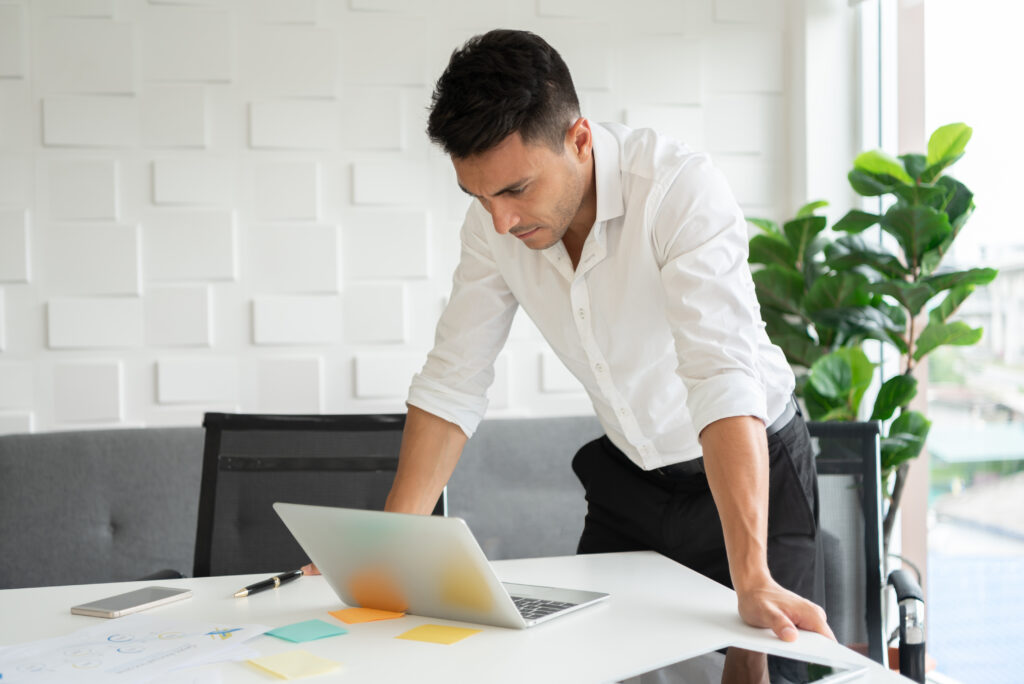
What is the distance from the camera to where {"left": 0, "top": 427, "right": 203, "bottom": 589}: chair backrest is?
2.69 meters

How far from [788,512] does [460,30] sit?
2054 mm

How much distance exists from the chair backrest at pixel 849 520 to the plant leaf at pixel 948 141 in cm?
112

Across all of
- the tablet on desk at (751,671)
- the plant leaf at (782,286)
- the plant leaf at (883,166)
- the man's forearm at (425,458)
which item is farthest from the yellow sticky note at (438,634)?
the plant leaf at (883,166)

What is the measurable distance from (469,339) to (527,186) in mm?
414

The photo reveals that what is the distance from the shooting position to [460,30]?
10.2 feet

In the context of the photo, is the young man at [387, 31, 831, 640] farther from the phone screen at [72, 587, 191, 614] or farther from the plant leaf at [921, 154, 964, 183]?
the plant leaf at [921, 154, 964, 183]

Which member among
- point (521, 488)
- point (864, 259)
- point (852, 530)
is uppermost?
point (864, 259)

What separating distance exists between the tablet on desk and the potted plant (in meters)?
1.66

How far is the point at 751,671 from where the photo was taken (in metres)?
1.02

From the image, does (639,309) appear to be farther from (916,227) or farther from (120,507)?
(120,507)

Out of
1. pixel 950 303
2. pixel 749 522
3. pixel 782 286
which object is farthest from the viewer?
pixel 782 286

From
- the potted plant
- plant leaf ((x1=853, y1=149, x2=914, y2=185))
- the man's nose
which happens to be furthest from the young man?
plant leaf ((x1=853, y1=149, x2=914, y2=185))

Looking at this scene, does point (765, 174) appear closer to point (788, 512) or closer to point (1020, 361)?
point (1020, 361)

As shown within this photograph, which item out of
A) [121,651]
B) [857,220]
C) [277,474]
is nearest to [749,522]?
[121,651]
